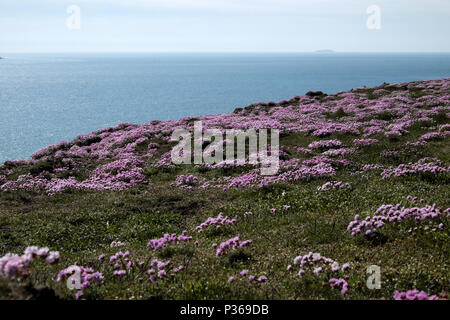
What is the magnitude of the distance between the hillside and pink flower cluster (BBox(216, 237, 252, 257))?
0.04 metres

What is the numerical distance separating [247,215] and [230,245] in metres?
3.63

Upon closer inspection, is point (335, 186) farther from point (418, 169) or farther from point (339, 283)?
point (339, 283)

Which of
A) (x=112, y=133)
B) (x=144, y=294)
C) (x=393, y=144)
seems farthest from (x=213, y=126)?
(x=144, y=294)

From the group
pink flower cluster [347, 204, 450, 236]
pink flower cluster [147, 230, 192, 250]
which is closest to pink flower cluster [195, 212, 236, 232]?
pink flower cluster [147, 230, 192, 250]

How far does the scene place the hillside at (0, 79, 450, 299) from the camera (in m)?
7.70

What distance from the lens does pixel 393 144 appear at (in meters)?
21.9

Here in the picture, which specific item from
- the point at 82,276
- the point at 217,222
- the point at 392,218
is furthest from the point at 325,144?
the point at 82,276

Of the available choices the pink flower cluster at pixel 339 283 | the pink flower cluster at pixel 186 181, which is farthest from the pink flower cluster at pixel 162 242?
the pink flower cluster at pixel 186 181

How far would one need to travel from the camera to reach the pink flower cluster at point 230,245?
9853 mm

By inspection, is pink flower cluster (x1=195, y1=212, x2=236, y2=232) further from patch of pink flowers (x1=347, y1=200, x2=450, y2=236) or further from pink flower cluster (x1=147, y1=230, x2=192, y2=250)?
patch of pink flowers (x1=347, y1=200, x2=450, y2=236)

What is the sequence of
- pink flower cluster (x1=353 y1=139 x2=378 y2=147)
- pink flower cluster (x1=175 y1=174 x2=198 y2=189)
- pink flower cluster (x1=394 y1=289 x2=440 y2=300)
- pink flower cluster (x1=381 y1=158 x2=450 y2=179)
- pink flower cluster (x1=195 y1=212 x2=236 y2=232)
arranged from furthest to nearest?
pink flower cluster (x1=353 y1=139 x2=378 y2=147)
pink flower cluster (x1=175 y1=174 x2=198 y2=189)
pink flower cluster (x1=381 y1=158 x2=450 y2=179)
pink flower cluster (x1=195 y1=212 x2=236 y2=232)
pink flower cluster (x1=394 y1=289 x2=440 y2=300)

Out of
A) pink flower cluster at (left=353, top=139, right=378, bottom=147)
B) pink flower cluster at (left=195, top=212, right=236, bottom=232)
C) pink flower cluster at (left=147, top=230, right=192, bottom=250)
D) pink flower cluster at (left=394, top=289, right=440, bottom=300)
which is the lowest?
pink flower cluster at (left=195, top=212, right=236, bottom=232)

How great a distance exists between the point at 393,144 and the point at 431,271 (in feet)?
50.2

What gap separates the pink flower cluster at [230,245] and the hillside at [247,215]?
4 centimetres
